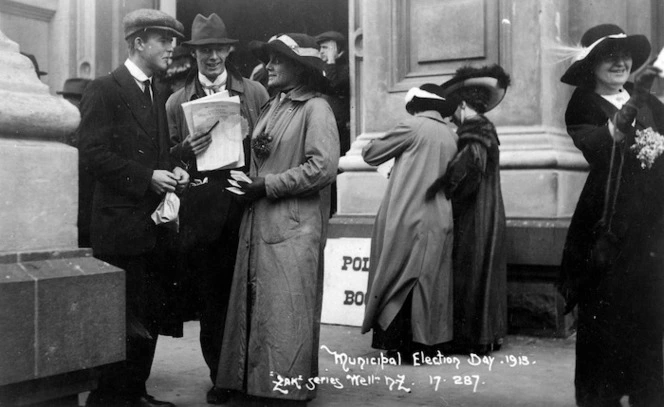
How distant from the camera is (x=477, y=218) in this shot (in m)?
6.56

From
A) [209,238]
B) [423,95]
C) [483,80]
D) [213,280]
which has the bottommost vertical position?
[213,280]

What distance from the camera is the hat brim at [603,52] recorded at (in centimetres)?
462

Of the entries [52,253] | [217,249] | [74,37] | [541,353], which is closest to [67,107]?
[52,253]

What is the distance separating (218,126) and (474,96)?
2.35 m

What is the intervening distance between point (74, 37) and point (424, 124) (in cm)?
597

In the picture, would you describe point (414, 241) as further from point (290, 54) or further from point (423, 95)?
point (290, 54)

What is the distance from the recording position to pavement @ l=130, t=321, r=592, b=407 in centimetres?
514

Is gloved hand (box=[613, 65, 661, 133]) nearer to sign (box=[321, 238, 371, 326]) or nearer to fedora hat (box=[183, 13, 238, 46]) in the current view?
fedora hat (box=[183, 13, 238, 46])

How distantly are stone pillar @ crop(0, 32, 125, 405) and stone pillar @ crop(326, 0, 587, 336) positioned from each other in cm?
405

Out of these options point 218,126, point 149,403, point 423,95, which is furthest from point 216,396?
point 423,95

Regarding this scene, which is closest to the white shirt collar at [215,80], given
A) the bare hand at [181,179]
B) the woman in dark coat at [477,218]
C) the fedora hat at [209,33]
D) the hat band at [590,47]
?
the fedora hat at [209,33]

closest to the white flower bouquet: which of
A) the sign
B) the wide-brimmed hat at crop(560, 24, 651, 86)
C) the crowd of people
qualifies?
the crowd of people

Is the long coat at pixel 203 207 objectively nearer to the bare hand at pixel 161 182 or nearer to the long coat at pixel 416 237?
the bare hand at pixel 161 182

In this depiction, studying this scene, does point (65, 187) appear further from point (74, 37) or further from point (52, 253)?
point (74, 37)
